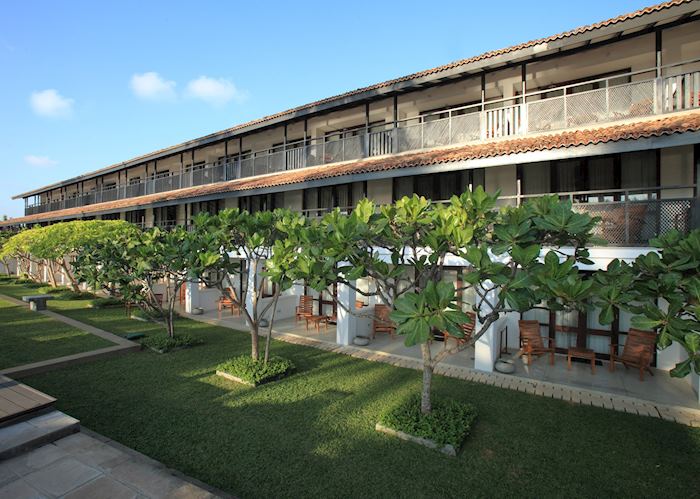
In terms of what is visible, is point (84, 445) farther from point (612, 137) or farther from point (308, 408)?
point (612, 137)

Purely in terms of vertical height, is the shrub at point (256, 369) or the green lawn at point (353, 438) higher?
the shrub at point (256, 369)

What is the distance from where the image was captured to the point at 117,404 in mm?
6828

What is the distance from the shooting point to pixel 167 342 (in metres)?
10.3

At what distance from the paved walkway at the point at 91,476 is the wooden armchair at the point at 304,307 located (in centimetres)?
904

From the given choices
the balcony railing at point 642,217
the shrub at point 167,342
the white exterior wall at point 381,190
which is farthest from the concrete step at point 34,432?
the white exterior wall at point 381,190

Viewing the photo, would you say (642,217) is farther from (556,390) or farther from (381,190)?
(381,190)

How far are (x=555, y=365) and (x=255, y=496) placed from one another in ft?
27.1

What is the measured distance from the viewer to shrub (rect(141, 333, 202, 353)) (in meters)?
10.2

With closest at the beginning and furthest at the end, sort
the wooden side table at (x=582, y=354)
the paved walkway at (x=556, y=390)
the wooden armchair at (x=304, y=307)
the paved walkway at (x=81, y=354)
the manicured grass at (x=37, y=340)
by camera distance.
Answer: the paved walkway at (x=556, y=390) < the paved walkway at (x=81, y=354) < the wooden side table at (x=582, y=354) < the manicured grass at (x=37, y=340) < the wooden armchair at (x=304, y=307)

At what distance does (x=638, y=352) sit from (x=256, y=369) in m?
8.84

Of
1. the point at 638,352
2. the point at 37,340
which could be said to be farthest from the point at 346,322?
the point at 37,340

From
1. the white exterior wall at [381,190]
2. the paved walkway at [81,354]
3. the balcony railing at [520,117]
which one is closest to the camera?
the paved walkway at [81,354]

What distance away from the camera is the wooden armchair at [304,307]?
14.5m

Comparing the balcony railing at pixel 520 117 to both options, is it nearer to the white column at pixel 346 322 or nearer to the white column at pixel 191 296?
the white column at pixel 346 322
